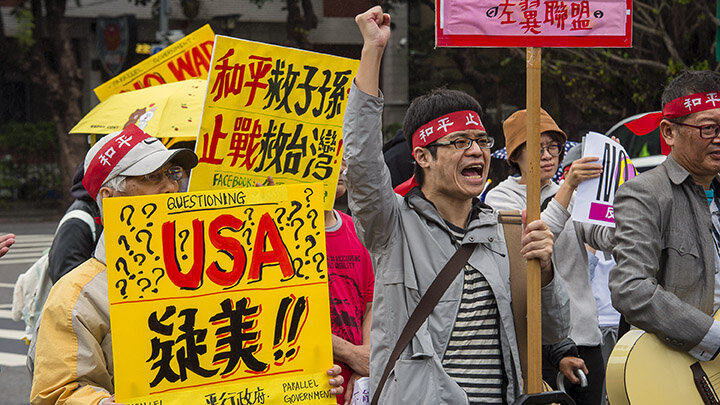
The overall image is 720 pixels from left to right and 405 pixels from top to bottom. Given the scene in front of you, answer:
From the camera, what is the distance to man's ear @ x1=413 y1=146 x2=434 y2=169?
3299 mm

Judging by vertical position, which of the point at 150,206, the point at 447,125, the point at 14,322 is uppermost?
the point at 447,125

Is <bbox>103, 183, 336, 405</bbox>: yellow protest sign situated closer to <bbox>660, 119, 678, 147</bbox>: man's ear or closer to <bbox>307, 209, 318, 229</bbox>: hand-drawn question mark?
<bbox>307, 209, 318, 229</bbox>: hand-drawn question mark

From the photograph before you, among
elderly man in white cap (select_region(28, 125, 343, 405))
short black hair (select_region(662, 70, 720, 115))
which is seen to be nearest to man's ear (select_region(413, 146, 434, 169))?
elderly man in white cap (select_region(28, 125, 343, 405))

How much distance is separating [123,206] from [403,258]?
3.06 feet

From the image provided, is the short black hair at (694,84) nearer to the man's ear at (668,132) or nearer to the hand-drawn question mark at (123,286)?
the man's ear at (668,132)

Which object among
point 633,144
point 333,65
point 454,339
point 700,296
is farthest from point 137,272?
point 633,144

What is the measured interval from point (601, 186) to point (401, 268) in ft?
5.24

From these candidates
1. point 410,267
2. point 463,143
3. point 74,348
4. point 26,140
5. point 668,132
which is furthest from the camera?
point 26,140

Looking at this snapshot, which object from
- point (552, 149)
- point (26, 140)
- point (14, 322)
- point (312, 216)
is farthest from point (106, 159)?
point (26, 140)

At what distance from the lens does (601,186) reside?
14.4ft

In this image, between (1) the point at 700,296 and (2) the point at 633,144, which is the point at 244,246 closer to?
(1) the point at 700,296

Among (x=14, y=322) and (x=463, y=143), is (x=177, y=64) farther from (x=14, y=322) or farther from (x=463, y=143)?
(x=14, y=322)

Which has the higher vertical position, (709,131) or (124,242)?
(709,131)

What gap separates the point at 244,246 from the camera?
128 inches
